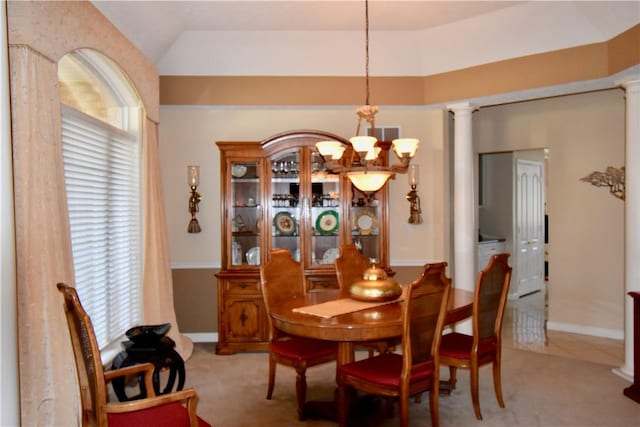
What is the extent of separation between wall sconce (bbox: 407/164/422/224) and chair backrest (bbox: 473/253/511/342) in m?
1.73

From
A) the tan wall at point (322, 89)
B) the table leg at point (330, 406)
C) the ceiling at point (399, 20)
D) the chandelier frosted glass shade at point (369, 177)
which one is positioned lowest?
the table leg at point (330, 406)

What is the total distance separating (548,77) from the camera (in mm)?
4254

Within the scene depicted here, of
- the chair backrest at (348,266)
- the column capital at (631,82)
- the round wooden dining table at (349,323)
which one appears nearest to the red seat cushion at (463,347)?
the round wooden dining table at (349,323)

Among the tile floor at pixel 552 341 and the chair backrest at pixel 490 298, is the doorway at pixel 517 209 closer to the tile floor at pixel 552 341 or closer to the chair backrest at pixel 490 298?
the tile floor at pixel 552 341

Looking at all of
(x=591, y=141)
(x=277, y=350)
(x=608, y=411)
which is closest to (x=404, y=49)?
(x=591, y=141)

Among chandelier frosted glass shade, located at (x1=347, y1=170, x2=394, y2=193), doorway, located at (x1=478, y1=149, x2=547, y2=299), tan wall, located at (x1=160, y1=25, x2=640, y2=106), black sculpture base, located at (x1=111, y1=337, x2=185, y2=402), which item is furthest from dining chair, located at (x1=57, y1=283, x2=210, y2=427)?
doorway, located at (x1=478, y1=149, x2=547, y2=299)

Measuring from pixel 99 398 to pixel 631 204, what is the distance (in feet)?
13.3

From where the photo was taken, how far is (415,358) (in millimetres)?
2662

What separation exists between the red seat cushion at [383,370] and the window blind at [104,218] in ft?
6.30

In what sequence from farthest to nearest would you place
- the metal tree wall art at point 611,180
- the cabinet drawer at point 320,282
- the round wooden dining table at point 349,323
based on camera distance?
the metal tree wall art at point 611,180 → the cabinet drawer at point 320,282 → the round wooden dining table at point 349,323

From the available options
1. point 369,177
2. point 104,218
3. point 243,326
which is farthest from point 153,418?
point 243,326

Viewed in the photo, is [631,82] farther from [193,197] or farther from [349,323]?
[193,197]

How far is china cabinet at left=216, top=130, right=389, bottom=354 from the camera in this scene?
462 centimetres

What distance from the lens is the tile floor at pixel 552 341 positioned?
4.53 metres
